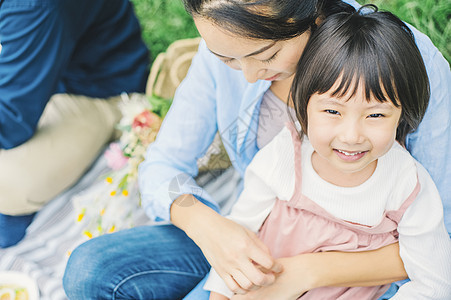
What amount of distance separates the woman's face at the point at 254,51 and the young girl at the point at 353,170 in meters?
0.04

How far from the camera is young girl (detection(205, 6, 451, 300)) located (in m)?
0.97

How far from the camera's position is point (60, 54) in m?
1.89

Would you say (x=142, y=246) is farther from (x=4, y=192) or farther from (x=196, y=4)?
(x=4, y=192)

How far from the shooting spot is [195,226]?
1289 millimetres

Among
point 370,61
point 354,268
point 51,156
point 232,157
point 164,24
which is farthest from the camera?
point 164,24

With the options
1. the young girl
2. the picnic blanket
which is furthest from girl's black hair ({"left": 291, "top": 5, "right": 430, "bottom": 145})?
the picnic blanket

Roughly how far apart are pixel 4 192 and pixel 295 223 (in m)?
1.39

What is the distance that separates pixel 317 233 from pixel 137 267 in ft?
1.78

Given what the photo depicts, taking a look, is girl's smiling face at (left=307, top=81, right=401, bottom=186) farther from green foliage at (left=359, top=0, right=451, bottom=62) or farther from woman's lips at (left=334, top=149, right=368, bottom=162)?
green foliage at (left=359, top=0, right=451, bottom=62)

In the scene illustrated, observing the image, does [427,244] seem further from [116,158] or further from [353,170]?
[116,158]

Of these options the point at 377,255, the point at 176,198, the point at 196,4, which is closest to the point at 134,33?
the point at 176,198

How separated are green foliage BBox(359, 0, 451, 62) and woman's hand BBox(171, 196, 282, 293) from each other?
115 centimetres

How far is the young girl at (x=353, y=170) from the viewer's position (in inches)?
38.1

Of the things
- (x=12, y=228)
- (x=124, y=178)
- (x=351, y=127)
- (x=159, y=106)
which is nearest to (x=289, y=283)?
(x=351, y=127)
